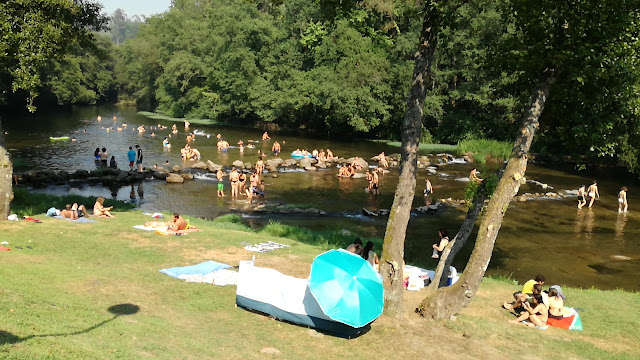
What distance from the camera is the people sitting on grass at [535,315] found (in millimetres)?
12305

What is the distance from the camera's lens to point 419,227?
24.9 metres

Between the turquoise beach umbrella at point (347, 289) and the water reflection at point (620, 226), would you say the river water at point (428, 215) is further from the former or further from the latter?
the turquoise beach umbrella at point (347, 289)

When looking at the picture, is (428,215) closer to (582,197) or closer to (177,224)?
(582,197)

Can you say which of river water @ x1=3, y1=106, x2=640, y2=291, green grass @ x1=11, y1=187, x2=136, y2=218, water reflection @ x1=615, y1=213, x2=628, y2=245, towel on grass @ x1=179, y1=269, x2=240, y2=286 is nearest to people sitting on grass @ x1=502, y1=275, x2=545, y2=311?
river water @ x1=3, y1=106, x2=640, y2=291

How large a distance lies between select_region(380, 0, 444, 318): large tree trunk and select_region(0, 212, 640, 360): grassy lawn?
714mm

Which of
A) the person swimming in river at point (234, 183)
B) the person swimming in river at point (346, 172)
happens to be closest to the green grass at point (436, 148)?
the person swimming in river at point (346, 172)

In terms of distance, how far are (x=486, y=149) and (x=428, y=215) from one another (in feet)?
77.3

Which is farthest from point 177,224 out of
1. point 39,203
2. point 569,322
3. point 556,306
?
point 569,322

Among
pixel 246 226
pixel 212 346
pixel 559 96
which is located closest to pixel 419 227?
pixel 246 226

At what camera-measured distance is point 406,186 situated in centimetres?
1156

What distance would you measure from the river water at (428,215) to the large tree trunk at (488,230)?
729cm

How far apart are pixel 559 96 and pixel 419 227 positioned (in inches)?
488

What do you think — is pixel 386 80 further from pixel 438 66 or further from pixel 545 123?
pixel 545 123

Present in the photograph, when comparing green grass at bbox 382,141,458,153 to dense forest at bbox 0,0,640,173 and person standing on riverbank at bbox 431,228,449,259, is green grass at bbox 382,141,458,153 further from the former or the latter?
person standing on riverbank at bbox 431,228,449,259
